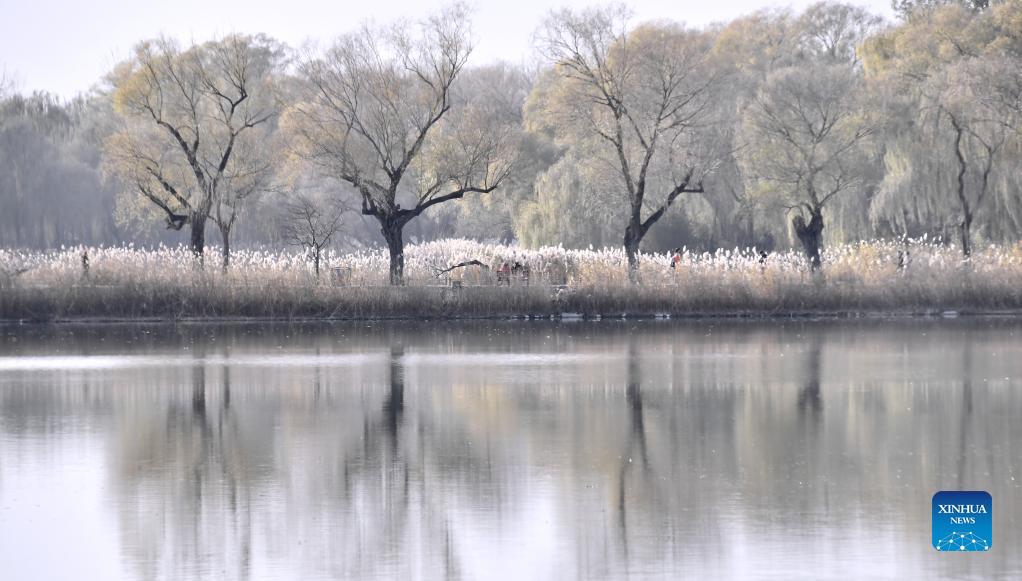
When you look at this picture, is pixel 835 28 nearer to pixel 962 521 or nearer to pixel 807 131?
pixel 807 131

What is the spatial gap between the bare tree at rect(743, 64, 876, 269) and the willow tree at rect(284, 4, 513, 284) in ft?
25.7

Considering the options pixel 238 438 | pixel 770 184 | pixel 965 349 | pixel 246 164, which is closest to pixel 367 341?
pixel 965 349

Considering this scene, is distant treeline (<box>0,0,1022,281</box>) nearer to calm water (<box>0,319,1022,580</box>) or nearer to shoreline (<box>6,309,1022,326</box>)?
shoreline (<box>6,309,1022,326</box>)

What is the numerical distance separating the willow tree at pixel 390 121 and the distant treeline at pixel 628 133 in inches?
2.4

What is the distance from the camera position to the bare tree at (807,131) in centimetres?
4084

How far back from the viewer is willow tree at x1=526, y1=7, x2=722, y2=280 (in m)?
38.5

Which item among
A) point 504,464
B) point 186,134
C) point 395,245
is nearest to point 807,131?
point 395,245

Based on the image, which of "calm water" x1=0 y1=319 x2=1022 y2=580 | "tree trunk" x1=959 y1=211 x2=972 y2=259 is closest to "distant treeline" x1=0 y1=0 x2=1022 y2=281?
"tree trunk" x1=959 y1=211 x2=972 y2=259

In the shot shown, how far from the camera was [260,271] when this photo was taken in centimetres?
3447

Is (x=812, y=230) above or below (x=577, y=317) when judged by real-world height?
above

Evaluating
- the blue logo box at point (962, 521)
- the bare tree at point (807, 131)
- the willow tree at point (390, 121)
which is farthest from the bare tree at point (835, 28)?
the blue logo box at point (962, 521)

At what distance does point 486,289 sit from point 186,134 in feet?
42.1

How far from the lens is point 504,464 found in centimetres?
1279

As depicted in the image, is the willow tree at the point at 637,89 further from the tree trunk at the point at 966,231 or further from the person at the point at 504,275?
the tree trunk at the point at 966,231
